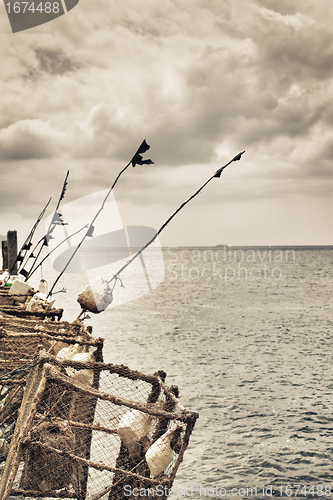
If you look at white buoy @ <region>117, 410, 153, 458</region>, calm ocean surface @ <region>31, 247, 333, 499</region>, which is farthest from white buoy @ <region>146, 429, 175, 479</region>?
calm ocean surface @ <region>31, 247, 333, 499</region>

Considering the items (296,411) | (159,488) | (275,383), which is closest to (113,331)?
(275,383)

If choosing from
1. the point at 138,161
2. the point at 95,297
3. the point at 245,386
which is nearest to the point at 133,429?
the point at 95,297

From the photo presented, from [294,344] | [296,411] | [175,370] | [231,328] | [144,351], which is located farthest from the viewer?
[231,328]

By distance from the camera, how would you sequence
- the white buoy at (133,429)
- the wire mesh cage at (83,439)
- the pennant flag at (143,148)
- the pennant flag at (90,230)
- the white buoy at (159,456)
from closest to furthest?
the wire mesh cage at (83,439), the white buoy at (159,456), the white buoy at (133,429), the pennant flag at (143,148), the pennant flag at (90,230)

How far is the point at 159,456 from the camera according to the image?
4199 mm

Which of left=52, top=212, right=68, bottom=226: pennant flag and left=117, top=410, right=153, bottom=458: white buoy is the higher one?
left=52, top=212, right=68, bottom=226: pennant flag

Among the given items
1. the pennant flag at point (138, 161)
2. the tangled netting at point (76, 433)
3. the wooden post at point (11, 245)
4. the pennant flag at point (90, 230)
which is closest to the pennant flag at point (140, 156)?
the pennant flag at point (138, 161)

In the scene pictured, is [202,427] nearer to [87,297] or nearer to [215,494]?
[215,494]

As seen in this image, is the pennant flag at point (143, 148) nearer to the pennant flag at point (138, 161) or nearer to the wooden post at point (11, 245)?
the pennant flag at point (138, 161)

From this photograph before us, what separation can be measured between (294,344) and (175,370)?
7.28 m

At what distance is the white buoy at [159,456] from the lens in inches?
165

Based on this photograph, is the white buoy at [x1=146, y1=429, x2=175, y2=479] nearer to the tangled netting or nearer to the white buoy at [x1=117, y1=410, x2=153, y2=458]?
the tangled netting

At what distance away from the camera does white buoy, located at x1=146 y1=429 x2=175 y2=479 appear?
419 centimetres

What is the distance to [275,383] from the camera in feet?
44.3
